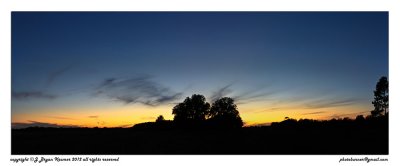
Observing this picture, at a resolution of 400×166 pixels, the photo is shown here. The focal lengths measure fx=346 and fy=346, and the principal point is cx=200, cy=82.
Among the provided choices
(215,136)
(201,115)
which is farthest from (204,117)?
(215,136)

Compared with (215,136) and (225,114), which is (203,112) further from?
(215,136)

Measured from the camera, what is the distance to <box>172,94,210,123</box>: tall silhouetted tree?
53531mm

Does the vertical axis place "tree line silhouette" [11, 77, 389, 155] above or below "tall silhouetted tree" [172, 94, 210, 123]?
below

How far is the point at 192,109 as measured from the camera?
54.7 meters

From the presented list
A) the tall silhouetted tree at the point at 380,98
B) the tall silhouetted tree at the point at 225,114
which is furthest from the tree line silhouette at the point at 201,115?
the tall silhouetted tree at the point at 380,98

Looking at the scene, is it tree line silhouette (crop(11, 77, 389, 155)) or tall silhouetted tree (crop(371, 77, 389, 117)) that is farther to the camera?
tall silhouetted tree (crop(371, 77, 389, 117))

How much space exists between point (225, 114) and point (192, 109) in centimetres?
528

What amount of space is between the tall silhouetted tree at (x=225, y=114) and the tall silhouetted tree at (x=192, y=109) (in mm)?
1317

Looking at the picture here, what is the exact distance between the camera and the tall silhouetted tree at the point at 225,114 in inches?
1972

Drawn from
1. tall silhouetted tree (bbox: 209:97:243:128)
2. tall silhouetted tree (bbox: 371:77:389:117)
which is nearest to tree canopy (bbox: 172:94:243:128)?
tall silhouetted tree (bbox: 209:97:243:128)

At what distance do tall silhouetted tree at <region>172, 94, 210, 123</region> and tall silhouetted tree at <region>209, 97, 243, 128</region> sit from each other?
132 centimetres

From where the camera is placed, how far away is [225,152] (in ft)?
62.6

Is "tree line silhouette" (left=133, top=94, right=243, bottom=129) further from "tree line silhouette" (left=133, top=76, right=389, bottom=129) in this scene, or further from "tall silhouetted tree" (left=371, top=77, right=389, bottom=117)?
"tall silhouetted tree" (left=371, top=77, right=389, bottom=117)
